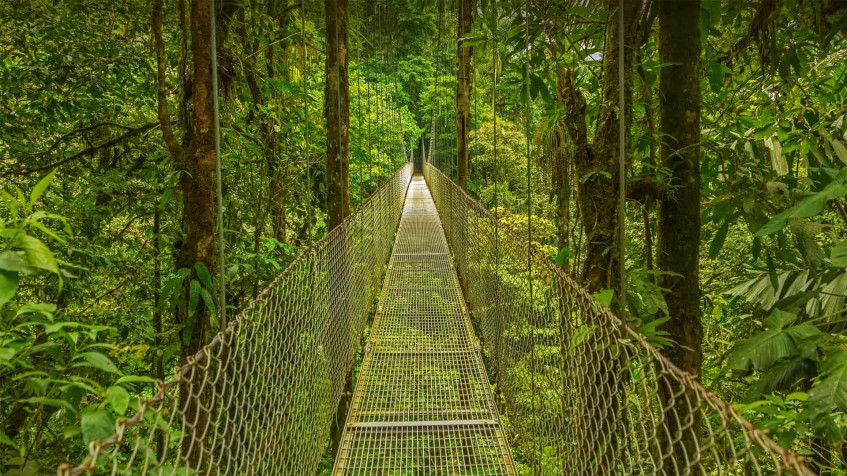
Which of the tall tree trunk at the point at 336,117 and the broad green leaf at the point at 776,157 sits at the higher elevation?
the tall tree trunk at the point at 336,117

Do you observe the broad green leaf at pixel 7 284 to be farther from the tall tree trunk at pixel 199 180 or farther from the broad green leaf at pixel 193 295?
the tall tree trunk at pixel 199 180

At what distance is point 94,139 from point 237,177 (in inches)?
34.3

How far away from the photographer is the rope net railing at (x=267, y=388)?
72cm

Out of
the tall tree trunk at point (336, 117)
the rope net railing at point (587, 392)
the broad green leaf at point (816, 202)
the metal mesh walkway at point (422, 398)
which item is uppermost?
the tall tree trunk at point (336, 117)

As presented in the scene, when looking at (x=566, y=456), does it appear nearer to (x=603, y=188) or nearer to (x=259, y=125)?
(x=603, y=188)

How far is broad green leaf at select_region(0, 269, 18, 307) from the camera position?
582 millimetres

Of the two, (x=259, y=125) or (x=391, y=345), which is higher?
(x=259, y=125)

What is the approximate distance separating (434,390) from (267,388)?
1401 mm

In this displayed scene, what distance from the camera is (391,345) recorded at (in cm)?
314

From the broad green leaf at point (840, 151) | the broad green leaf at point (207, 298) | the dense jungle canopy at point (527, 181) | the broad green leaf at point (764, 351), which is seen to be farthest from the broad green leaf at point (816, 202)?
the broad green leaf at point (207, 298)

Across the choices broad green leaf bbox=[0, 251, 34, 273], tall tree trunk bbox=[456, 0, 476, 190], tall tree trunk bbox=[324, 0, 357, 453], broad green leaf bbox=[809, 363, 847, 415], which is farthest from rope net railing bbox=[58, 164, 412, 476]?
tall tree trunk bbox=[456, 0, 476, 190]

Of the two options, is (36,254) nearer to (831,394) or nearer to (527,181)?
(831,394)

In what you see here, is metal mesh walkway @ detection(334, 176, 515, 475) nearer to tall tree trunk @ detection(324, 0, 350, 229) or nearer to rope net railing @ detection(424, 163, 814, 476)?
rope net railing @ detection(424, 163, 814, 476)

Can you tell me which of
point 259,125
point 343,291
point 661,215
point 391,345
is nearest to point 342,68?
point 259,125
